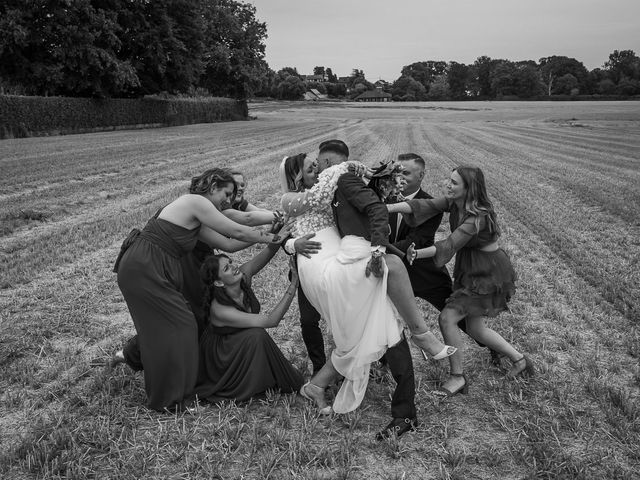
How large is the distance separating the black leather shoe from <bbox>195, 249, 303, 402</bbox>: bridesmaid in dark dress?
88cm

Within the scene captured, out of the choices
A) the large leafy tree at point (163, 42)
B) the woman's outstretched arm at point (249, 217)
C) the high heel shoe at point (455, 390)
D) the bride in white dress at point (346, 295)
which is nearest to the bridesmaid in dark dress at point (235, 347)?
the bride in white dress at point (346, 295)

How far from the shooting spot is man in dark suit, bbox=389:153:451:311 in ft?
14.6

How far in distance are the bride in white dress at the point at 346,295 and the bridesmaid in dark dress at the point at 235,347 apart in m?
0.51

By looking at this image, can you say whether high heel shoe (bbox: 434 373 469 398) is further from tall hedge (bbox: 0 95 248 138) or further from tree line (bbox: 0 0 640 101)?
tree line (bbox: 0 0 640 101)

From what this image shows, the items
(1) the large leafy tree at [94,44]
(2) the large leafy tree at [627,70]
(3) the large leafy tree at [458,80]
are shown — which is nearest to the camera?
(1) the large leafy tree at [94,44]

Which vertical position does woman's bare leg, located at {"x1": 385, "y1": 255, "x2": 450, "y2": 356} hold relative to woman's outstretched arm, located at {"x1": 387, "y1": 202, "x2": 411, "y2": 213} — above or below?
below

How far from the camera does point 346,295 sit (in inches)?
138

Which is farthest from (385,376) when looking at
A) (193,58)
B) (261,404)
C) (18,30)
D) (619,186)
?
(193,58)

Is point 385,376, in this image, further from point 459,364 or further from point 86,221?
point 86,221

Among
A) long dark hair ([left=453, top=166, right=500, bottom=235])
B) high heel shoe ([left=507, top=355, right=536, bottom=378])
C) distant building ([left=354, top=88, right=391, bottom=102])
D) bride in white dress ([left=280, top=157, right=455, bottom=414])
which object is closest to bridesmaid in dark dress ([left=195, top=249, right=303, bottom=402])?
bride in white dress ([left=280, top=157, right=455, bottom=414])

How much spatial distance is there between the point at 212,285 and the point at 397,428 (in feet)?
5.71

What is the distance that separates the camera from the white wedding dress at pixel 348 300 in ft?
11.5

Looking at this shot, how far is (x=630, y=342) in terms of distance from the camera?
5.08 meters

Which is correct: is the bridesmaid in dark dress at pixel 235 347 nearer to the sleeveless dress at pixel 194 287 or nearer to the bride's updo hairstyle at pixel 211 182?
the sleeveless dress at pixel 194 287
